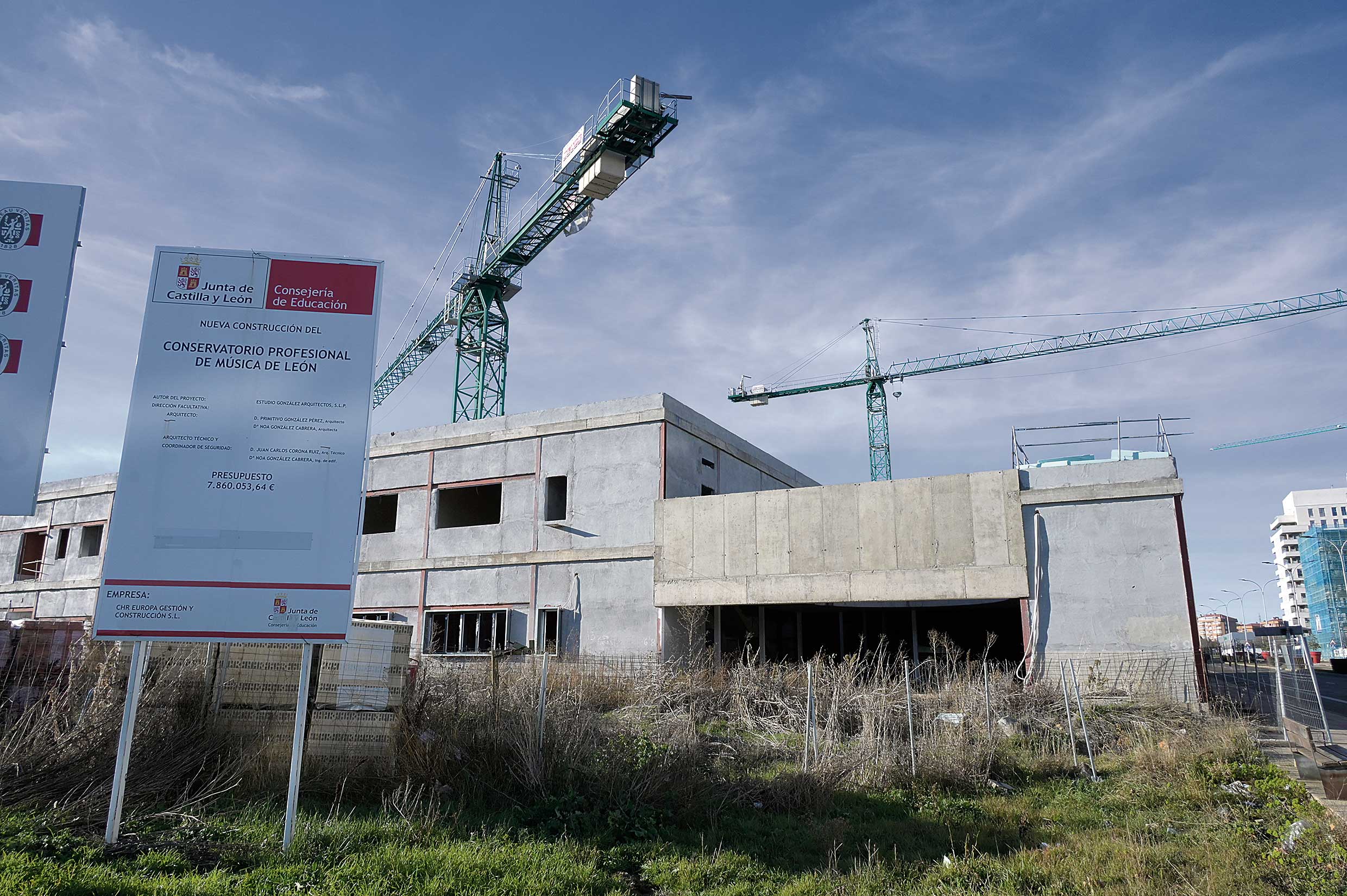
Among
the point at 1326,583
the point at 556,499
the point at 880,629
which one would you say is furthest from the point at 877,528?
the point at 1326,583

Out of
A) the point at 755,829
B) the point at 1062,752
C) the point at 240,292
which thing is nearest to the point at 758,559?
the point at 1062,752

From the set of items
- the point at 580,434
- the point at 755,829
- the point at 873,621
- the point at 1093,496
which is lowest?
the point at 755,829

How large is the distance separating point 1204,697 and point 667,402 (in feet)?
42.0

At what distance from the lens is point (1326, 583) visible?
9669 cm

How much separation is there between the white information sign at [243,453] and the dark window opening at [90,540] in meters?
29.0

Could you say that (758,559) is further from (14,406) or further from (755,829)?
(14,406)

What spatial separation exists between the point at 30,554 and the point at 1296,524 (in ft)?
613

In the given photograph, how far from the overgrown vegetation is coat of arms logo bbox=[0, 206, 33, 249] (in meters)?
4.11

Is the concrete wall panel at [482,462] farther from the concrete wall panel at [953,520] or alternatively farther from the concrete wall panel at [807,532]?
the concrete wall panel at [953,520]

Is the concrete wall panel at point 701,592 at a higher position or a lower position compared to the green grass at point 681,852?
higher

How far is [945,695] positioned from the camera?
1405cm

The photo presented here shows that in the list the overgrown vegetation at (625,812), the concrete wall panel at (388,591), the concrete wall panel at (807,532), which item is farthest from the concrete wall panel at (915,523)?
the concrete wall panel at (388,591)

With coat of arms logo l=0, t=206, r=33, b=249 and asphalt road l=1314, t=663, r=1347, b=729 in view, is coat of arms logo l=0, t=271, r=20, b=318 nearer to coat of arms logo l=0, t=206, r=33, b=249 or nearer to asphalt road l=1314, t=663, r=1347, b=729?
coat of arms logo l=0, t=206, r=33, b=249

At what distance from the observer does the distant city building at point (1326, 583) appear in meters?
91.9
